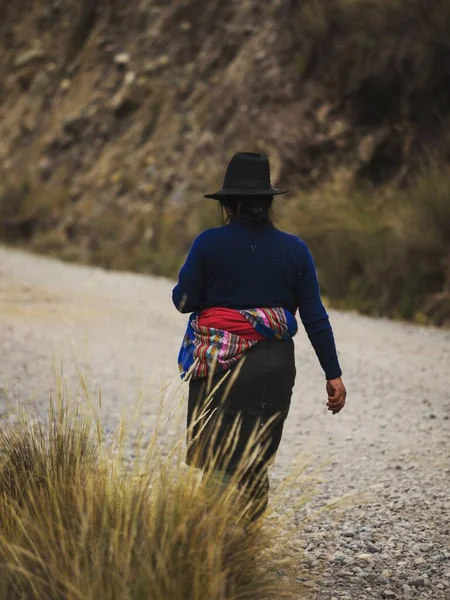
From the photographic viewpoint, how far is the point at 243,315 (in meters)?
3.47

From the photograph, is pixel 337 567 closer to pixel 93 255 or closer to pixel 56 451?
pixel 56 451

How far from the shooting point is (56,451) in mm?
3484

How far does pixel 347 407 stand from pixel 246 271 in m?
3.80

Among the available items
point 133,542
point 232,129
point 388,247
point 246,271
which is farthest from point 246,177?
point 232,129

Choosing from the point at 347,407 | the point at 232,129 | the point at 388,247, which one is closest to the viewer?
the point at 347,407

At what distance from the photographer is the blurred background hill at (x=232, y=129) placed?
12.9 metres

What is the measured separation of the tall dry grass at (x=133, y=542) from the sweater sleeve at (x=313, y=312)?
2.17 feet

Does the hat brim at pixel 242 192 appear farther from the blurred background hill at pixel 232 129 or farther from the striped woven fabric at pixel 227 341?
A: the blurred background hill at pixel 232 129

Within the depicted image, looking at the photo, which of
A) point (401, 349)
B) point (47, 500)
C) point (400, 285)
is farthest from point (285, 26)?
point (47, 500)

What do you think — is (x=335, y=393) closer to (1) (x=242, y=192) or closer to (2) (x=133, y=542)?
(1) (x=242, y=192)

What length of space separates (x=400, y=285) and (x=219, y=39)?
12103 millimetres

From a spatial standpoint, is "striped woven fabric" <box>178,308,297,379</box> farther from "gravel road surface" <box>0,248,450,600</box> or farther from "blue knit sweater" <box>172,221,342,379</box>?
"gravel road surface" <box>0,248,450,600</box>

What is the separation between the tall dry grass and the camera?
2598mm

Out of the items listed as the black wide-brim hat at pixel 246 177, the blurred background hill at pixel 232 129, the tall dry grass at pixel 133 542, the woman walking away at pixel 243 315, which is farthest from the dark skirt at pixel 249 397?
the blurred background hill at pixel 232 129
